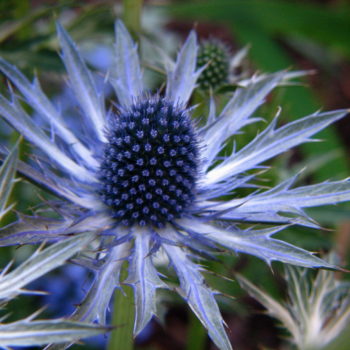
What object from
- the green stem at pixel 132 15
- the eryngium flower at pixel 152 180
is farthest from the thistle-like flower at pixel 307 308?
the green stem at pixel 132 15

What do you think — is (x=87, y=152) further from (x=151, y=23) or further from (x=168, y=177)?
(x=151, y=23)

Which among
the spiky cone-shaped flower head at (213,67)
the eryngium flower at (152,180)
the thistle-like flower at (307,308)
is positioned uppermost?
the spiky cone-shaped flower head at (213,67)

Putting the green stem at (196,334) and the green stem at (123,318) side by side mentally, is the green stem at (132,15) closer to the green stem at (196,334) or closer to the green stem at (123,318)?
the green stem at (123,318)

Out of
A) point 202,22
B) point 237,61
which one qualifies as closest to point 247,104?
point 237,61

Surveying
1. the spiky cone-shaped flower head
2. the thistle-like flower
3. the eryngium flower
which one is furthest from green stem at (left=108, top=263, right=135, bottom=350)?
the spiky cone-shaped flower head

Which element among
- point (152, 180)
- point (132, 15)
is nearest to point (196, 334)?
point (152, 180)

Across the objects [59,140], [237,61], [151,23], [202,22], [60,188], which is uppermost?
[202,22]
